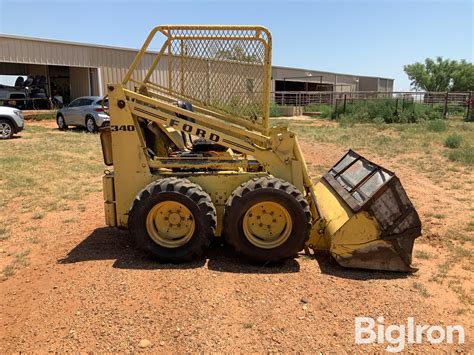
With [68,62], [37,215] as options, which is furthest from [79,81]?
[37,215]

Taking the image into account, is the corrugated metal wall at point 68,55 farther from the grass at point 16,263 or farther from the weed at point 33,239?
the grass at point 16,263

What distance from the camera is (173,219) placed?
4.57 meters

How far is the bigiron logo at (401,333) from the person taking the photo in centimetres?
321

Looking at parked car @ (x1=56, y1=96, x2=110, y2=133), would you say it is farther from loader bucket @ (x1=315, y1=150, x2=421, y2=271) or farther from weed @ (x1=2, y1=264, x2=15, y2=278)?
loader bucket @ (x1=315, y1=150, x2=421, y2=271)

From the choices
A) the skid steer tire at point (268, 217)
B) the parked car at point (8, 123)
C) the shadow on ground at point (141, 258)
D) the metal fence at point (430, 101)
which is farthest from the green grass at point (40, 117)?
the skid steer tire at point (268, 217)

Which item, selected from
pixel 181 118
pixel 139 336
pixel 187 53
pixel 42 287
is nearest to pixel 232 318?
pixel 139 336

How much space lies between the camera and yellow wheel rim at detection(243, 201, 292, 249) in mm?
4441

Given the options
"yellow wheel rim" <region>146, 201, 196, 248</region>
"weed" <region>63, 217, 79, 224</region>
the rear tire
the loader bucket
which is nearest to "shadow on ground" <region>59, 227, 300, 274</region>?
"yellow wheel rim" <region>146, 201, 196, 248</region>

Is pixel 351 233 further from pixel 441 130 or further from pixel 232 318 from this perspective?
pixel 441 130

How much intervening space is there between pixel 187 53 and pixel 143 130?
104 centimetres

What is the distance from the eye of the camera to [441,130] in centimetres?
1864

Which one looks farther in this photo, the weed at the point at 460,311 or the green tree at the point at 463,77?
the green tree at the point at 463,77

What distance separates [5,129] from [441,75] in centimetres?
6076

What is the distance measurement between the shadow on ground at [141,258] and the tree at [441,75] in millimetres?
61145
